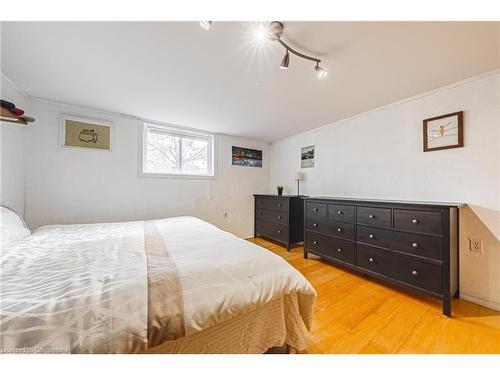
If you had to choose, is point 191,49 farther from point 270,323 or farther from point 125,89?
point 270,323

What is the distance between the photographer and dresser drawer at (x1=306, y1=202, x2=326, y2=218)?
2582 mm

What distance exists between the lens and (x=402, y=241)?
185cm

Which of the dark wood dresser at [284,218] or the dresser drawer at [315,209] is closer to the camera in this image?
the dresser drawer at [315,209]

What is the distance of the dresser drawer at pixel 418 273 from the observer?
5.38 ft

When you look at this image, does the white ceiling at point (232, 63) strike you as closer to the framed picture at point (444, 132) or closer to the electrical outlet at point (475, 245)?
the framed picture at point (444, 132)

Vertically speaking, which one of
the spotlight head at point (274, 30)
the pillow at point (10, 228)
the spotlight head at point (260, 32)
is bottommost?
the pillow at point (10, 228)

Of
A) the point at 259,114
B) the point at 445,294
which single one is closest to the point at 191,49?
the point at 259,114

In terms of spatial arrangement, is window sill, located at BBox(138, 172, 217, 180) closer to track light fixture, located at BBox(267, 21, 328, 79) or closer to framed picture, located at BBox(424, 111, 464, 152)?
track light fixture, located at BBox(267, 21, 328, 79)

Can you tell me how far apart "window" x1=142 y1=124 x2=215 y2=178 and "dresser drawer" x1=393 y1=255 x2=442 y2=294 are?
2.94 meters

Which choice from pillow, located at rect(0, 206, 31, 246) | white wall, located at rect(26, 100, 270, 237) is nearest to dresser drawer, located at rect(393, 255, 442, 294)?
white wall, located at rect(26, 100, 270, 237)

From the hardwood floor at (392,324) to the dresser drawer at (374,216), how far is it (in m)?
0.68

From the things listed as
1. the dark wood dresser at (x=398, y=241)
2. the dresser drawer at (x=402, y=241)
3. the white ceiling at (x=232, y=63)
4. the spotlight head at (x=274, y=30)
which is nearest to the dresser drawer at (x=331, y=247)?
the dark wood dresser at (x=398, y=241)

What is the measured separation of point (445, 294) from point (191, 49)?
283cm
